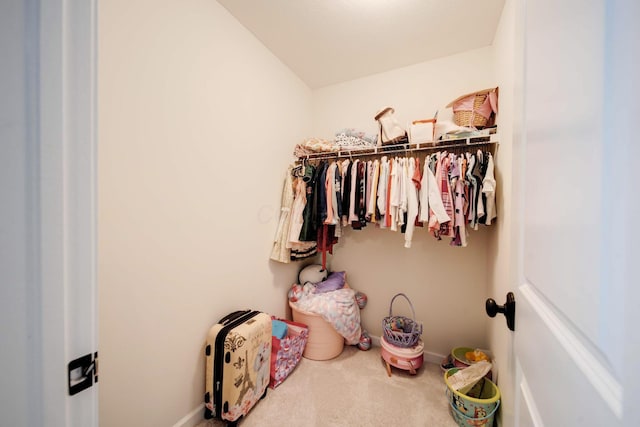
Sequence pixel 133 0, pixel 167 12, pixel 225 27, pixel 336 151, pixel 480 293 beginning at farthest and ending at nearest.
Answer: pixel 336 151 → pixel 480 293 → pixel 225 27 → pixel 167 12 → pixel 133 0

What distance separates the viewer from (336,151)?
211 centimetres

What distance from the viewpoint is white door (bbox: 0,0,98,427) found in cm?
41

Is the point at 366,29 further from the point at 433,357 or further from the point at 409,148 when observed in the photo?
the point at 433,357

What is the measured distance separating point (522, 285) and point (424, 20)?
1.87m

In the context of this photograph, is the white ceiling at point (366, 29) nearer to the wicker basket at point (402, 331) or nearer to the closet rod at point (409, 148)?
the closet rod at point (409, 148)

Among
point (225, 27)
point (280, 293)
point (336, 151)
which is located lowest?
point (280, 293)

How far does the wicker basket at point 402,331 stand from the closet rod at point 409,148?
1232 millimetres

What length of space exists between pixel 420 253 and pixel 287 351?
140 cm

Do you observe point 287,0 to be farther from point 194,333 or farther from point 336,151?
point 194,333

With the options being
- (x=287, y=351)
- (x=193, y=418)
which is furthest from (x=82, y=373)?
(x=287, y=351)

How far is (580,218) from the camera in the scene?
0.33 metres

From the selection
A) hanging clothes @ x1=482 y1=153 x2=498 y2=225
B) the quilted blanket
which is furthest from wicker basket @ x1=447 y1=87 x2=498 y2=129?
the quilted blanket

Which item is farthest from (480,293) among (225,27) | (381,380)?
(225,27)

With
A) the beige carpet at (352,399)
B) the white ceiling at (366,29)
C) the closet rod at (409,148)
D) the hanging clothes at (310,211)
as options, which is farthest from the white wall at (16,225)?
the closet rod at (409,148)
